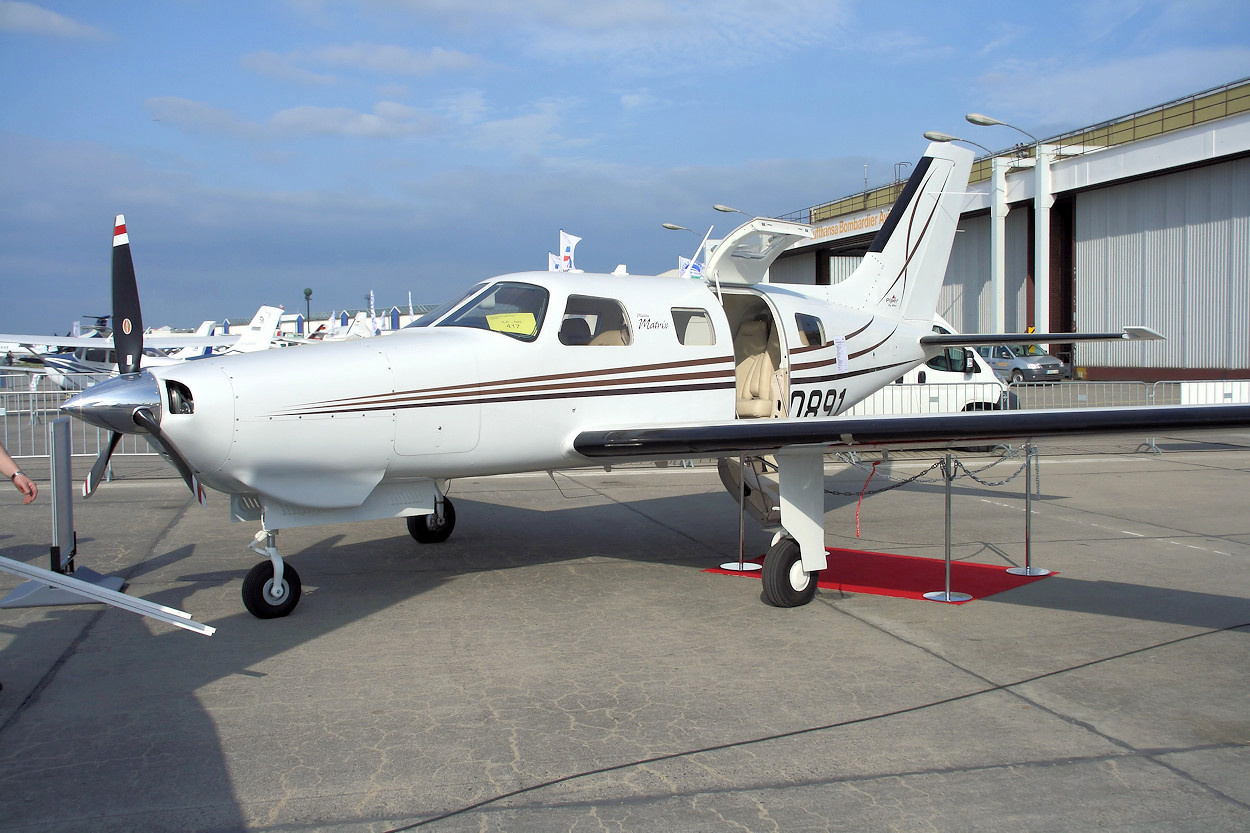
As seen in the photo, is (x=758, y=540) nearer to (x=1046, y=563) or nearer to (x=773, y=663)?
(x=1046, y=563)

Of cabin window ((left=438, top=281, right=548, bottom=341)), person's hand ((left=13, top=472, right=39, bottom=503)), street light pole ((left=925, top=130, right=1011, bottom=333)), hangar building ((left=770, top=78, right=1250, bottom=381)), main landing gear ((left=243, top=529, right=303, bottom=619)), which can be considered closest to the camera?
person's hand ((left=13, top=472, right=39, bottom=503))

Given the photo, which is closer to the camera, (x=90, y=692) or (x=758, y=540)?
(x=90, y=692)

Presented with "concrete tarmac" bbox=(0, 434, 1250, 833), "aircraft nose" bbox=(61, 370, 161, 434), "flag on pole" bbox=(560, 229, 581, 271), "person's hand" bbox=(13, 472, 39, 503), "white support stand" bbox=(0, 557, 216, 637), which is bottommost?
"concrete tarmac" bbox=(0, 434, 1250, 833)

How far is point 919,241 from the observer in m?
10.2

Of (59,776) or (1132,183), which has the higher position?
(1132,183)

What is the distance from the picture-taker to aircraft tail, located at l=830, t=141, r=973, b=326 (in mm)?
9789

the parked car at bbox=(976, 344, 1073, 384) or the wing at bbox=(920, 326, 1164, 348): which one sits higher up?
the parked car at bbox=(976, 344, 1073, 384)

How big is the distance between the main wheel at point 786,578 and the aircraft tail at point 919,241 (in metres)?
4.12

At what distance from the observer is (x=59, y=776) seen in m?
3.76

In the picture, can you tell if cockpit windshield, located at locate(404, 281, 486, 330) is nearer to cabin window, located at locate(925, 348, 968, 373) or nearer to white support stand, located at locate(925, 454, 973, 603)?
white support stand, located at locate(925, 454, 973, 603)

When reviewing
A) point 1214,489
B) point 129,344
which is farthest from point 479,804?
point 1214,489

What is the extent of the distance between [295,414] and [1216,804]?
5.09 metres

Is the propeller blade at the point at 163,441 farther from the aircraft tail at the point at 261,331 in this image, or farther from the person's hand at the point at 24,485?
the aircraft tail at the point at 261,331

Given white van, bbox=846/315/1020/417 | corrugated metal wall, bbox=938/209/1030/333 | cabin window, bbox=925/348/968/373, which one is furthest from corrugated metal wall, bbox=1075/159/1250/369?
cabin window, bbox=925/348/968/373
